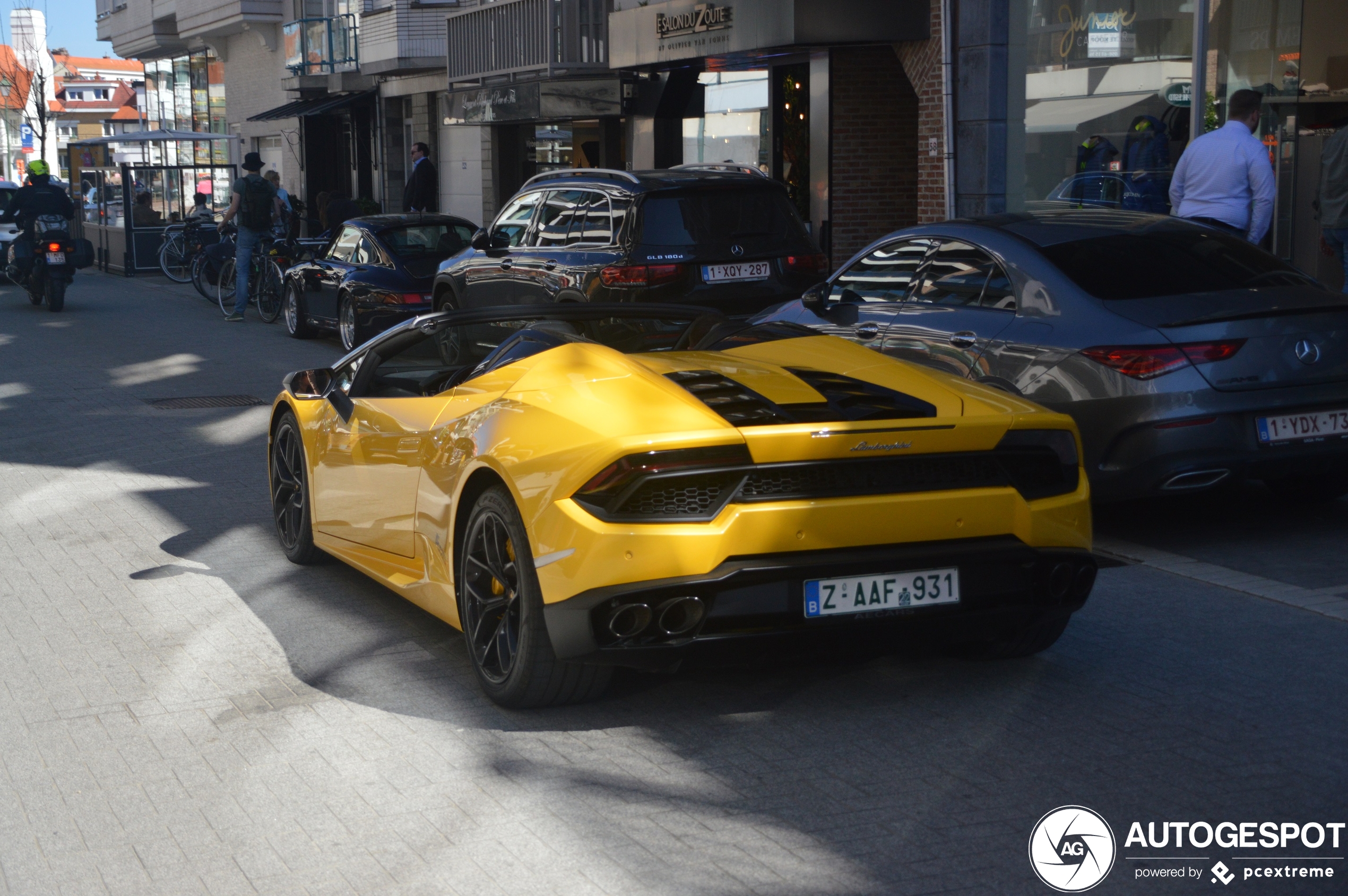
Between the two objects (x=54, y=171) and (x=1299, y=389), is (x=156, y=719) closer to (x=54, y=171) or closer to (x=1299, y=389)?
(x=1299, y=389)

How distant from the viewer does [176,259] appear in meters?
27.8

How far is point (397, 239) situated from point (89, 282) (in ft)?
44.1

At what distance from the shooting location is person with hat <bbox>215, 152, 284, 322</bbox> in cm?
2009

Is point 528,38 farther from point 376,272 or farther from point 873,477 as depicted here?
point 873,477

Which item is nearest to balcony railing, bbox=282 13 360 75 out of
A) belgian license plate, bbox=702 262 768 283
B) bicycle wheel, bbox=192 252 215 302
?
bicycle wheel, bbox=192 252 215 302

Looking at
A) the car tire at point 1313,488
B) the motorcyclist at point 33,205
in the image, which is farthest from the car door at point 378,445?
the motorcyclist at point 33,205

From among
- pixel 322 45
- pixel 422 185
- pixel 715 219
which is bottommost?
pixel 715 219

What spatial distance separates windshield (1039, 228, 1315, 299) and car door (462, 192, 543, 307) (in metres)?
6.76

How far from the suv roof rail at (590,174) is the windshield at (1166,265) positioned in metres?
5.20

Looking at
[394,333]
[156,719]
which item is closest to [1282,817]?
[156,719]

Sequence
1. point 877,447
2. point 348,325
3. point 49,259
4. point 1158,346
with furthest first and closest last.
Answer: point 49,259, point 348,325, point 1158,346, point 877,447

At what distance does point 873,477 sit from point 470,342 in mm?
2255

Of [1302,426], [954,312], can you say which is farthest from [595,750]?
[954,312]

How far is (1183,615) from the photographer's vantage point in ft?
19.5
